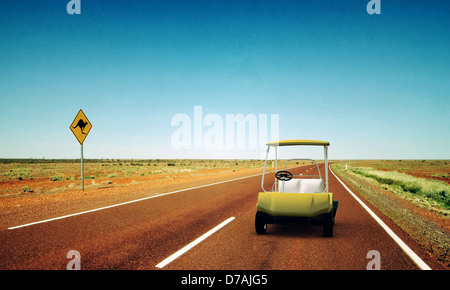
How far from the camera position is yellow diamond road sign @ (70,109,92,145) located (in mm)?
12664

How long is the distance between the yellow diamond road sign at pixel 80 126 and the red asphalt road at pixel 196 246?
6.25 m

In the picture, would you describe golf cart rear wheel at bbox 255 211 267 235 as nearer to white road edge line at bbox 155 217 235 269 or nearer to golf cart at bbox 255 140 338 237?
golf cart at bbox 255 140 338 237

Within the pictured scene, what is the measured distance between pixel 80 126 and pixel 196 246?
1021cm

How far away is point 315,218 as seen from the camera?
18.1ft

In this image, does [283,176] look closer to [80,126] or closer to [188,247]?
[188,247]

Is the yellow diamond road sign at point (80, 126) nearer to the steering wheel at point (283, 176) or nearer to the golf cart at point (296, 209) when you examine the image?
the steering wheel at point (283, 176)

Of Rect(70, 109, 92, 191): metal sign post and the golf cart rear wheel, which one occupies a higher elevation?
Rect(70, 109, 92, 191): metal sign post

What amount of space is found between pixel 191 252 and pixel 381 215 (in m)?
5.97

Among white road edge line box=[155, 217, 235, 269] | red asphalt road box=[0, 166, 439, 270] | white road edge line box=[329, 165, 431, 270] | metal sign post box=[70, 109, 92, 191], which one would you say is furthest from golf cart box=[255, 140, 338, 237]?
metal sign post box=[70, 109, 92, 191]

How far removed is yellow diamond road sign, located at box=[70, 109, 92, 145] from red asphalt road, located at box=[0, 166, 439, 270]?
20.5ft

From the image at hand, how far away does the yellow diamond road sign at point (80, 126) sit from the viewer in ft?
41.5

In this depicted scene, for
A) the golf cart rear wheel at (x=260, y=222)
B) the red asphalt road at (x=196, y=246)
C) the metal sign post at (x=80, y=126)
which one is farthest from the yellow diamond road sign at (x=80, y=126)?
the golf cart rear wheel at (x=260, y=222)
